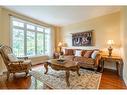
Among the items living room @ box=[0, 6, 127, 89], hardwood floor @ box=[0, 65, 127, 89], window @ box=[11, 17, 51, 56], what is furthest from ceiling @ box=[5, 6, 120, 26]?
hardwood floor @ box=[0, 65, 127, 89]

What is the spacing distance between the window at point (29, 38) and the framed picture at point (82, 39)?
1684mm

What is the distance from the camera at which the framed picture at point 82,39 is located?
543 cm

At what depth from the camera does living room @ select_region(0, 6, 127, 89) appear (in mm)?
3736

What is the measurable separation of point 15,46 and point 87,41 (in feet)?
11.5

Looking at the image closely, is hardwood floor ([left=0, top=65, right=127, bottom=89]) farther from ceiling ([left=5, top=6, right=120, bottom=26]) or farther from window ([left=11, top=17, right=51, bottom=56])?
ceiling ([left=5, top=6, right=120, bottom=26])

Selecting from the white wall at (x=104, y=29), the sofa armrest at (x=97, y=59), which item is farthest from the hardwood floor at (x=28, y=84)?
the white wall at (x=104, y=29)

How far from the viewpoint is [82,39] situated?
5754 mm

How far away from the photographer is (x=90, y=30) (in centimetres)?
545

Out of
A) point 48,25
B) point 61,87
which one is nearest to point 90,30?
point 48,25

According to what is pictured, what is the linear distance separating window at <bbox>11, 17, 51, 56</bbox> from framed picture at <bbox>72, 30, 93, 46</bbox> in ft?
5.52

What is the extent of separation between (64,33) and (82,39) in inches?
64.7

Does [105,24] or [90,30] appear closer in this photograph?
[105,24]

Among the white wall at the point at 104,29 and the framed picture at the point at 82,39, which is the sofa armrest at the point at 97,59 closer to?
the white wall at the point at 104,29
